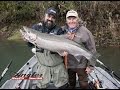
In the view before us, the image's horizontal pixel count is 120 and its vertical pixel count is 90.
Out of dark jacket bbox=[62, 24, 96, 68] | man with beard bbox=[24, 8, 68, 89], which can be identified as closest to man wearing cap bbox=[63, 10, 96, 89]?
dark jacket bbox=[62, 24, 96, 68]

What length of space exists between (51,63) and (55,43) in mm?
264

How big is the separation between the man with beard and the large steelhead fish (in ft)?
0.28

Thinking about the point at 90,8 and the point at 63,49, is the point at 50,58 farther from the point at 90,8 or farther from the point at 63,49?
the point at 90,8

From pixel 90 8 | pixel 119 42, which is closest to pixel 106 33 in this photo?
pixel 119 42

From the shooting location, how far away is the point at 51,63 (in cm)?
418

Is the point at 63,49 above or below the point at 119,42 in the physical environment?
above

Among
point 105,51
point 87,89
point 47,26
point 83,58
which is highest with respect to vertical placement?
point 47,26

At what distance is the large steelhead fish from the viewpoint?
4127 millimetres

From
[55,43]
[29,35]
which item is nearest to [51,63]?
[55,43]

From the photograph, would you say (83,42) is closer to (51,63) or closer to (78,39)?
(78,39)

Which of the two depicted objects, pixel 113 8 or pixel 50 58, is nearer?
pixel 50 58

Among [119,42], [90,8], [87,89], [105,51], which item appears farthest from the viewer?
[90,8]

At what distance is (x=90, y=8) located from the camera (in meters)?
13.1

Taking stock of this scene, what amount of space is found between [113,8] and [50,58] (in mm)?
9405
